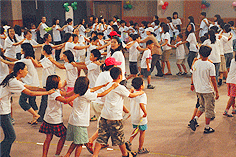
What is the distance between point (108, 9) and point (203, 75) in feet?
47.2

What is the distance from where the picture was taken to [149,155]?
396 centimetres

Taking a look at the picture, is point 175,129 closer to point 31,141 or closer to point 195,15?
point 31,141

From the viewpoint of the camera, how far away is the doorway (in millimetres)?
18062

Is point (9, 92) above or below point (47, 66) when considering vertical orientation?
below

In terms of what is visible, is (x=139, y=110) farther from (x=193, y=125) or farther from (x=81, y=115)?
(x=193, y=125)

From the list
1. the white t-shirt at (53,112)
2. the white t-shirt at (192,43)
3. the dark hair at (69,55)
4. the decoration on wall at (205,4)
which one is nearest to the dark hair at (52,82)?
the white t-shirt at (53,112)

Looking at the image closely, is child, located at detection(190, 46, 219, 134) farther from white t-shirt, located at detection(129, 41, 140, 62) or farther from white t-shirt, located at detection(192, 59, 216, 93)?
white t-shirt, located at detection(129, 41, 140, 62)

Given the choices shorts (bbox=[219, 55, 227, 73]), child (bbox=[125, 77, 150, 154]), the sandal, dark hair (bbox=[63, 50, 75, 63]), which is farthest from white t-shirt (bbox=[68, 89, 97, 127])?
shorts (bbox=[219, 55, 227, 73])

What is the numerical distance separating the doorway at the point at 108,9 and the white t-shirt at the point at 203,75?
13907 millimetres

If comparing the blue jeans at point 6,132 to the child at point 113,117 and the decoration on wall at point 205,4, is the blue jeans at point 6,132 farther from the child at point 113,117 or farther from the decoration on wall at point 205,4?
the decoration on wall at point 205,4

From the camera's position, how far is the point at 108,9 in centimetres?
1819

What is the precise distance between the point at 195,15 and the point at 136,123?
43.7 feet

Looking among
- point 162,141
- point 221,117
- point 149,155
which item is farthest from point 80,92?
point 221,117

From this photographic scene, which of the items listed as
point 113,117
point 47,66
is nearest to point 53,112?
point 113,117
